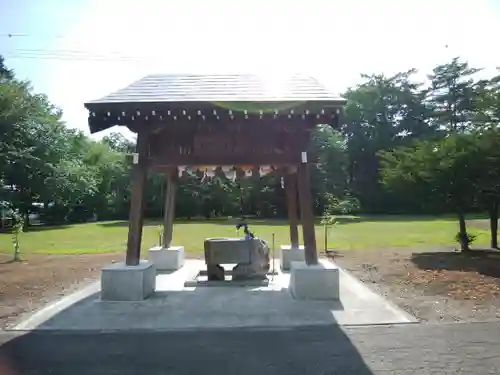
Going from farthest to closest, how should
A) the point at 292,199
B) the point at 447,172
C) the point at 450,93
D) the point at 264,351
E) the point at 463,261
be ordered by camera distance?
1. the point at 450,93
2. the point at 447,172
3. the point at 463,261
4. the point at 292,199
5. the point at 264,351

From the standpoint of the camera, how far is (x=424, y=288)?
25.5ft

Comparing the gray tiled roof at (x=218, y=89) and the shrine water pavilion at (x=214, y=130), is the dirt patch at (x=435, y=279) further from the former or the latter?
the gray tiled roof at (x=218, y=89)

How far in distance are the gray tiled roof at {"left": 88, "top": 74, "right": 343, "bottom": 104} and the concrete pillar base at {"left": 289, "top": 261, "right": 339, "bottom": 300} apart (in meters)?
2.52

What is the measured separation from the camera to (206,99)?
668 cm

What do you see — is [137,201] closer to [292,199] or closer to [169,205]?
[169,205]

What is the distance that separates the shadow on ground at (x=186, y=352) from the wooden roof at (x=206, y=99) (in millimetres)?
3074

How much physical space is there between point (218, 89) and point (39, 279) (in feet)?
17.5

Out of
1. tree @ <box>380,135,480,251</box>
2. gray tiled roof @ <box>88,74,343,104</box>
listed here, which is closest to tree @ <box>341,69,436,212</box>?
tree @ <box>380,135,480,251</box>

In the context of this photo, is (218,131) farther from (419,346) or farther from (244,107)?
(419,346)

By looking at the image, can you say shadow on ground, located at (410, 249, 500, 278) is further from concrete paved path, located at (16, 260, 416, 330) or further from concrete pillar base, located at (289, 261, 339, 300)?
concrete pillar base, located at (289, 261, 339, 300)

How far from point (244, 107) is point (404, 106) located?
3961cm

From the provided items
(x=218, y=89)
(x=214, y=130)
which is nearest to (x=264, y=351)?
(x=214, y=130)

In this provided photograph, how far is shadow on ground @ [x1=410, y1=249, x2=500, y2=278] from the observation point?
9570 mm

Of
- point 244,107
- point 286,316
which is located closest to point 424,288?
point 286,316
